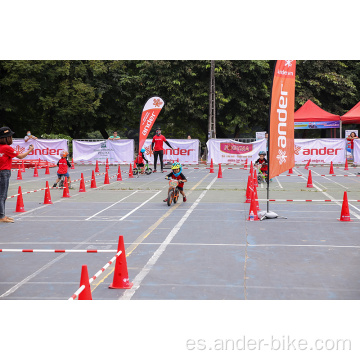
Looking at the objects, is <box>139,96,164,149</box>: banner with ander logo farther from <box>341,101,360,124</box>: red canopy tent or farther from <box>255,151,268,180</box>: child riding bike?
<box>341,101,360,124</box>: red canopy tent

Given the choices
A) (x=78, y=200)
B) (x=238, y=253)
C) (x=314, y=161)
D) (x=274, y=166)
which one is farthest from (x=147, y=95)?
A: (x=238, y=253)

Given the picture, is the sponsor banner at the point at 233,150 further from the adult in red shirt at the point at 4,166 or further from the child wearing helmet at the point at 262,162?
the adult in red shirt at the point at 4,166

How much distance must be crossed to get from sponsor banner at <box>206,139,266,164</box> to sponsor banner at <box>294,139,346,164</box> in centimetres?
252

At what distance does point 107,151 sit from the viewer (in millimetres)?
36906

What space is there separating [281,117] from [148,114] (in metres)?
15.5

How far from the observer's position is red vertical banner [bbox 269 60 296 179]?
13633 millimetres

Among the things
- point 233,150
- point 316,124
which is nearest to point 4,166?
point 233,150

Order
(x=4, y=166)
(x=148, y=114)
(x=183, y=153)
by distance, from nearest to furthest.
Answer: (x=4, y=166), (x=148, y=114), (x=183, y=153)

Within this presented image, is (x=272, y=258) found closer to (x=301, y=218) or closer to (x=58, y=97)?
(x=301, y=218)

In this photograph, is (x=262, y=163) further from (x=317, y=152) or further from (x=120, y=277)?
→ (x=317, y=152)

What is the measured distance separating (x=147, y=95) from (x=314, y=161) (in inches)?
653

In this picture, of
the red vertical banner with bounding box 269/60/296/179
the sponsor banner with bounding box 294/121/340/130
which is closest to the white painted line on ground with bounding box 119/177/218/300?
the red vertical banner with bounding box 269/60/296/179

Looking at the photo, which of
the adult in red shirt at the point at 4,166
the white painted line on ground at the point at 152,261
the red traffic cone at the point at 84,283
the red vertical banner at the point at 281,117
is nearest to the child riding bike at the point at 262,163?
the white painted line on ground at the point at 152,261

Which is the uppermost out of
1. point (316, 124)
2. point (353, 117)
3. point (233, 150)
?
point (353, 117)
